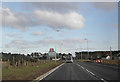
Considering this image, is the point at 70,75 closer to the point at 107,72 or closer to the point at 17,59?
the point at 107,72

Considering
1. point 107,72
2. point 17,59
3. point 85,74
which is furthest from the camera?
point 17,59

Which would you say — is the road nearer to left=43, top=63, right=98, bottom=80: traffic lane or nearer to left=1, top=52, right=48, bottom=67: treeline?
left=43, top=63, right=98, bottom=80: traffic lane

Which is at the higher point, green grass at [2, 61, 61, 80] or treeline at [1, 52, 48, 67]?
treeline at [1, 52, 48, 67]

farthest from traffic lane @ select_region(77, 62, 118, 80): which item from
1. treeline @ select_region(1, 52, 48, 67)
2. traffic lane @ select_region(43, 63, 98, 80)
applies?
treeline @ select_region(1, 52, 48, 67)

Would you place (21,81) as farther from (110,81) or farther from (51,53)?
(51,53)

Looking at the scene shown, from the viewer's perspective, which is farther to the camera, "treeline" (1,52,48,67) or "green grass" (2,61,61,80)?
"treeline" (1,52,48,67)

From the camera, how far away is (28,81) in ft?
43.5

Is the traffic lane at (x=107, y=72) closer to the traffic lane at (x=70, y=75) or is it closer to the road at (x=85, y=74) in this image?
the road at (x=85, y=74)

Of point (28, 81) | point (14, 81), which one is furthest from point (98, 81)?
point (14, 81)

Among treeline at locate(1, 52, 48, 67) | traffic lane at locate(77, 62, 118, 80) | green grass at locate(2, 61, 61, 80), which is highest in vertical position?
treeline at locate(1, 52, 48, 67)

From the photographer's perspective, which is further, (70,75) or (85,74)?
(85,74)

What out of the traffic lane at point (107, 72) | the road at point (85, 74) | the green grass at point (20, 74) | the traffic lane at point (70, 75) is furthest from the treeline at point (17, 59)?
the traffic lane at point (107, 72)

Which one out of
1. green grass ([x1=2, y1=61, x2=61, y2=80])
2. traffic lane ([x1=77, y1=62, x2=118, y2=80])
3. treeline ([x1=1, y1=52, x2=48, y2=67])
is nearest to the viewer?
green grass ([x1=2, y1=61, x2=61, y2=80])

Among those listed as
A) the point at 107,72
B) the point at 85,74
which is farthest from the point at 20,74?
the point at 107,72
